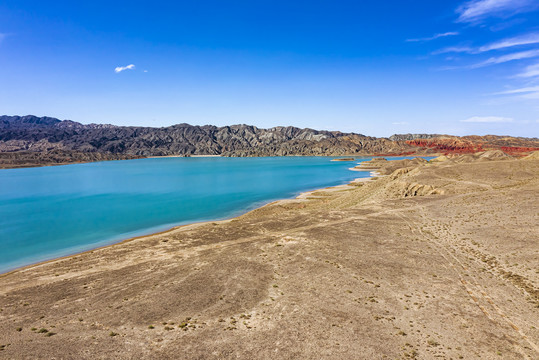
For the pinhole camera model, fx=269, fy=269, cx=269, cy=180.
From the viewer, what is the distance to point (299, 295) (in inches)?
787

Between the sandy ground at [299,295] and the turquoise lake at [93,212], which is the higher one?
the sandy ground at [299,295]

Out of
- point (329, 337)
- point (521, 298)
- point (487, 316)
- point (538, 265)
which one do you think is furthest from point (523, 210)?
point (329, 337)

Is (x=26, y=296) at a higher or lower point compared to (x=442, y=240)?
lower

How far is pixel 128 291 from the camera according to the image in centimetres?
2133

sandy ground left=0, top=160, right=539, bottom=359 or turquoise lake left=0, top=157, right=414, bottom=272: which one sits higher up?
sandy ground left=0, top=160, right=539, bottom=359

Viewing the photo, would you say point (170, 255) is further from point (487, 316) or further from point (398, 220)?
point (398, 220)

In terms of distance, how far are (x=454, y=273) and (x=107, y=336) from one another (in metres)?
25.8

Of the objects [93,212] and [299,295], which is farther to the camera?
[93,212]

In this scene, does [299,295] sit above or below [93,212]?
above

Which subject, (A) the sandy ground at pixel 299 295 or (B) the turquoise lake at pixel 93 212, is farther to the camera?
(B) the turquoise lake at pixel 93 212

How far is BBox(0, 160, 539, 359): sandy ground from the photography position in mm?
14492

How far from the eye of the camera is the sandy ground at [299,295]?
14.5 m

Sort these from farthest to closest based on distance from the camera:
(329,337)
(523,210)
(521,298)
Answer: (523,210) < (521,298) < (329,337)

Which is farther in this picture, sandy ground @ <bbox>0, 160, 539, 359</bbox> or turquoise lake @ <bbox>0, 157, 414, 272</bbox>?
turquoise lake @ <bbox>0, 157, 414, 272</bbox>
